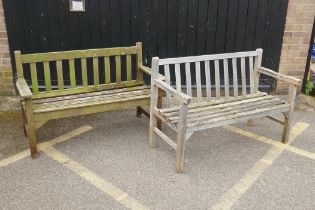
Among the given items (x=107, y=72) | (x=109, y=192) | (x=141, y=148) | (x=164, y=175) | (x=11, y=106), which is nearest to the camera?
(x=109, y=192)

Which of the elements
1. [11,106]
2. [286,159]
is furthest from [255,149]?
[11,106]

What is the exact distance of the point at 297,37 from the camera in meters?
5.59

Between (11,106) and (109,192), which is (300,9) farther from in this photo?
(11,106)

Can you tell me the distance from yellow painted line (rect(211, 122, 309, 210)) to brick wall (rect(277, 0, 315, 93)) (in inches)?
60.1

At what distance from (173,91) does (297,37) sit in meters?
3.03

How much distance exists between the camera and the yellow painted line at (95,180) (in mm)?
3240

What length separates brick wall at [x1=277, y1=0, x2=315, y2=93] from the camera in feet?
17.8

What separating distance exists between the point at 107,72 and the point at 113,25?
112 centimetres

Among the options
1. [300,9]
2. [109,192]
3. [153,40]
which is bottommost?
[109,192]

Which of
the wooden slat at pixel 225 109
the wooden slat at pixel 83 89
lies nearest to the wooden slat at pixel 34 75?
the wooden slat at pixel 83 89

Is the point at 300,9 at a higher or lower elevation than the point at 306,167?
higher

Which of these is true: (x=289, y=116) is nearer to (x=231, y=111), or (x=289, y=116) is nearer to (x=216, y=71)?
(x=231, y=111)

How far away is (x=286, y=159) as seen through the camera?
4.03 m

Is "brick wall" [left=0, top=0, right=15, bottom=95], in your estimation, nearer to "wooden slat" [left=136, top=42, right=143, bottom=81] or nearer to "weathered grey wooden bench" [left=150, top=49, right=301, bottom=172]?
"wooden slat" [left=136, top=42, right=143, bottom=81]
